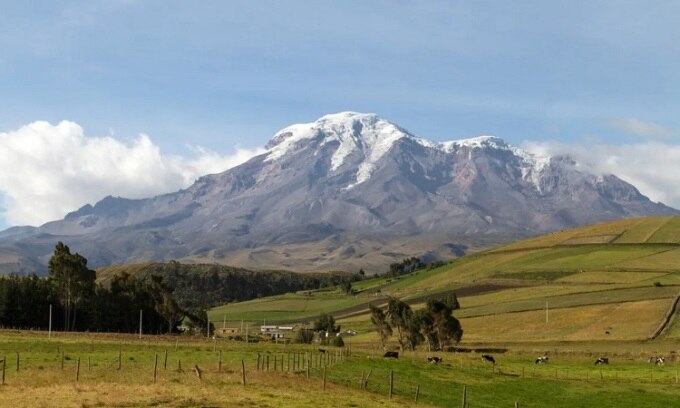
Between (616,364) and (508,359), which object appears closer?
(616,364)

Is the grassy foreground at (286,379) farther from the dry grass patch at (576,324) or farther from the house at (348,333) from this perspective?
the house at (348,333)

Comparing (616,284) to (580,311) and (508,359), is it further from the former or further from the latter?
(508,359)

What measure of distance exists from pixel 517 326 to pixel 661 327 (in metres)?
27.6

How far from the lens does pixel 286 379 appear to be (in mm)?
53656

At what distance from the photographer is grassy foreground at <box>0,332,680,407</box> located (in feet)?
138

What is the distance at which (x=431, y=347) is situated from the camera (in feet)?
458

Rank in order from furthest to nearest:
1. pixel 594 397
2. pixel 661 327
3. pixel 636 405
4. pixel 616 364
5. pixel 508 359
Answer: pixel 661 327 < pixel 508 359 < pixel 616 364 < pixel 594 397 < pixel 636 405

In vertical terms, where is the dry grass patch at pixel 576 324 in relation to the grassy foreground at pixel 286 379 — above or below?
above

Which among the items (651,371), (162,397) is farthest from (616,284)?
(162,397)

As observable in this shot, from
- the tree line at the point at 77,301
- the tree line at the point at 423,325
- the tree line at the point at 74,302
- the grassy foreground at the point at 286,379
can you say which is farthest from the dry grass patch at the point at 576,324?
the tree line at the point at 74,302

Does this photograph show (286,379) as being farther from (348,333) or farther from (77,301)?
(348,333)

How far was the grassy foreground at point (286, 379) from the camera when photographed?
138ft

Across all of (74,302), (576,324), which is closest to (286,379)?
(74,302)

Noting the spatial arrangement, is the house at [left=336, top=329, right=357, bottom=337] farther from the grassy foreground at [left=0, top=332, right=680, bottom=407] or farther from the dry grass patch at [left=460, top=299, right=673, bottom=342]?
the grassy foreground at [left=0, top=332, right=680, bottom=407]
